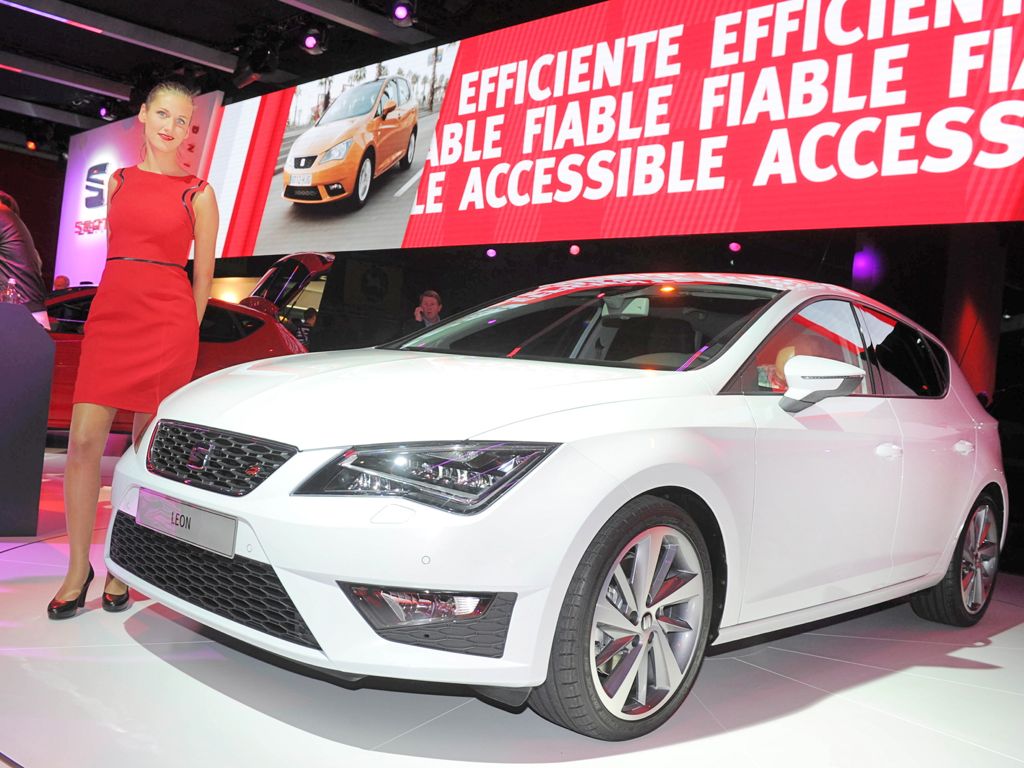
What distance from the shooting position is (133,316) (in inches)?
116

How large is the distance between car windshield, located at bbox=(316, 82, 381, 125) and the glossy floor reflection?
653 cm

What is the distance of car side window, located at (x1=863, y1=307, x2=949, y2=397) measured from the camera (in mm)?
3312

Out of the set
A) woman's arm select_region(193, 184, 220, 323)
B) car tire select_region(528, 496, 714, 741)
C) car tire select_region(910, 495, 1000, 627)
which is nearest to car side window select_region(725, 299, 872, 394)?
car tire select_region(528, 496, 714, 741)

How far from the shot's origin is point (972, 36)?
5156 millimetres

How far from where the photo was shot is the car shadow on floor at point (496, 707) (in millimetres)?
2227

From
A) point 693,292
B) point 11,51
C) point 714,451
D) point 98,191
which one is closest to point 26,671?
point 714,451

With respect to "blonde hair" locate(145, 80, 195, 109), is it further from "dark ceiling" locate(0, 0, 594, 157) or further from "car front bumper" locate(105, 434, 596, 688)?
"dark ceiling" locate(0, 0, 594, 157)

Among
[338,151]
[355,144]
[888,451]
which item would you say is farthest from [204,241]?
[338,151]

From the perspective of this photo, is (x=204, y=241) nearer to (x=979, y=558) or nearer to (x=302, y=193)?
(x=979, y=558)

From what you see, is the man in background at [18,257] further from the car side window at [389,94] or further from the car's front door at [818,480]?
the car side window at [389,94]

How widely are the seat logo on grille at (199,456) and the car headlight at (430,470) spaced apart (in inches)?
14.6

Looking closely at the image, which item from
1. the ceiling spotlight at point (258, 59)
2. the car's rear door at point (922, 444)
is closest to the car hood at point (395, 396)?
the car's rear door at point (922, 444)

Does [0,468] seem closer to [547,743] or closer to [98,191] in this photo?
[547,743]

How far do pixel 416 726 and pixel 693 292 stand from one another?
1.58 metres
